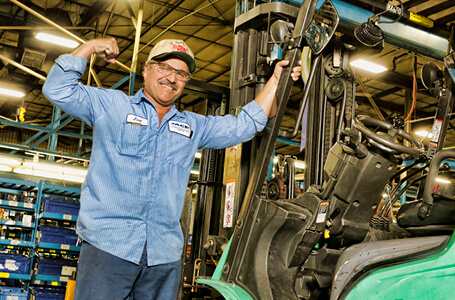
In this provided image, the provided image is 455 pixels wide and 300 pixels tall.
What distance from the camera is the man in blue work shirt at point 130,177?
94.3 inches

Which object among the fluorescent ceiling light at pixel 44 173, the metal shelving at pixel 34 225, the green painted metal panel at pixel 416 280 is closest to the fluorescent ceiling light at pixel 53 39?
the fluorescent ceiling light at pixel 44 173

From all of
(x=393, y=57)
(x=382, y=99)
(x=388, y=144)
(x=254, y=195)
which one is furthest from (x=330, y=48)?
(x=382, y=99)

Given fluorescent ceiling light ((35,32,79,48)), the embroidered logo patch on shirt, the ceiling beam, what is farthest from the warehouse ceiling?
the embroidered logo patch on shirt

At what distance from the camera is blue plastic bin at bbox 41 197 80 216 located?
9.10 meters

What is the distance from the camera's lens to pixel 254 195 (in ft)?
8.95

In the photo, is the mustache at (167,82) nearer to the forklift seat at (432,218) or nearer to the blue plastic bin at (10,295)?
the forklift seat at (432,218)

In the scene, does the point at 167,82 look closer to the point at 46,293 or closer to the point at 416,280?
the point at 416,280

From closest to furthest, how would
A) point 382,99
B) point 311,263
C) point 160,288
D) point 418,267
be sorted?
point 418,267
point 160,288
point 311,263
point 382,99

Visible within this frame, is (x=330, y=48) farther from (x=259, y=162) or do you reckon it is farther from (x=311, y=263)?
(x=311, y=263)

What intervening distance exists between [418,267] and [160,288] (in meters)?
1.33

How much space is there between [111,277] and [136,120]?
0.84 metres

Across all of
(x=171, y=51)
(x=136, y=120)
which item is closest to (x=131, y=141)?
(x=136, y=120)

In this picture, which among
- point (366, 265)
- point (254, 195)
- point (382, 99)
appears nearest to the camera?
point (366, 265)

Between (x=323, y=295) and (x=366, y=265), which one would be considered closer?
(x=366, y=265)
